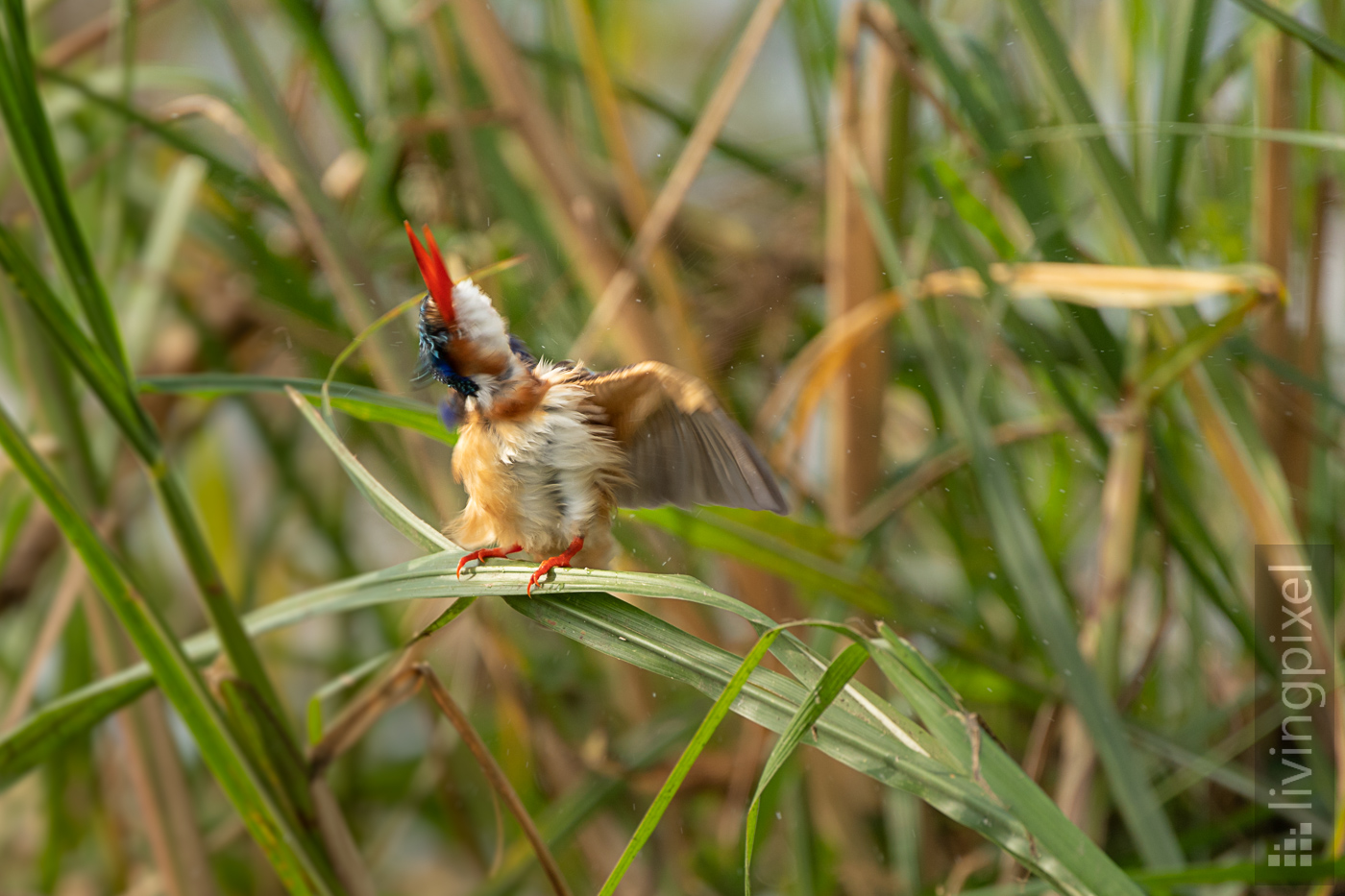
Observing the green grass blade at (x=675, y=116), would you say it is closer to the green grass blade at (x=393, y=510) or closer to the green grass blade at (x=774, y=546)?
the green grass blade at (x=774, y=546)

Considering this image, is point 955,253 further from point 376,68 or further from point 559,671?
point 376,68

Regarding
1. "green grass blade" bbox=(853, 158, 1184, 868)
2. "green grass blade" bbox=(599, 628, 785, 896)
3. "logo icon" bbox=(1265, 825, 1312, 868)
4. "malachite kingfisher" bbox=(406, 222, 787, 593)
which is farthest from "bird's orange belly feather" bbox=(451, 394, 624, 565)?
"logo icon" bbox=(1265, 825, 1312, 868)

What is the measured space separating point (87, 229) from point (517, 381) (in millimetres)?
1288

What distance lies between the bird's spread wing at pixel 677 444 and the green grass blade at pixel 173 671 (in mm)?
357

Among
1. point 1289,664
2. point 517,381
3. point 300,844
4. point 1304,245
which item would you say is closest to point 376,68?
point 517,381

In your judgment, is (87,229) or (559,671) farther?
(87,229)

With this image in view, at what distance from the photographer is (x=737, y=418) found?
102 cm

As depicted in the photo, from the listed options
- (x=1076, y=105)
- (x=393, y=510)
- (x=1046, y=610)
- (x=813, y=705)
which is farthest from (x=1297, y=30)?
(x=393, y=510)

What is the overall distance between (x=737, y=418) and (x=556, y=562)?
0.46 meters

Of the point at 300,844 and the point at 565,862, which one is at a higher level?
the point at 300,844

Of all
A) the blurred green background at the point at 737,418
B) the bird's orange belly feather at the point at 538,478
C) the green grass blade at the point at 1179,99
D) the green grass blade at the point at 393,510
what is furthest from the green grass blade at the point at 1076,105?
the green grass blade at the point at 393,510

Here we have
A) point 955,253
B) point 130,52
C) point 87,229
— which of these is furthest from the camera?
point 87,229

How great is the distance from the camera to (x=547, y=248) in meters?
1.33

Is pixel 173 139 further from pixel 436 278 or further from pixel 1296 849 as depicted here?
pixel 1296 849
